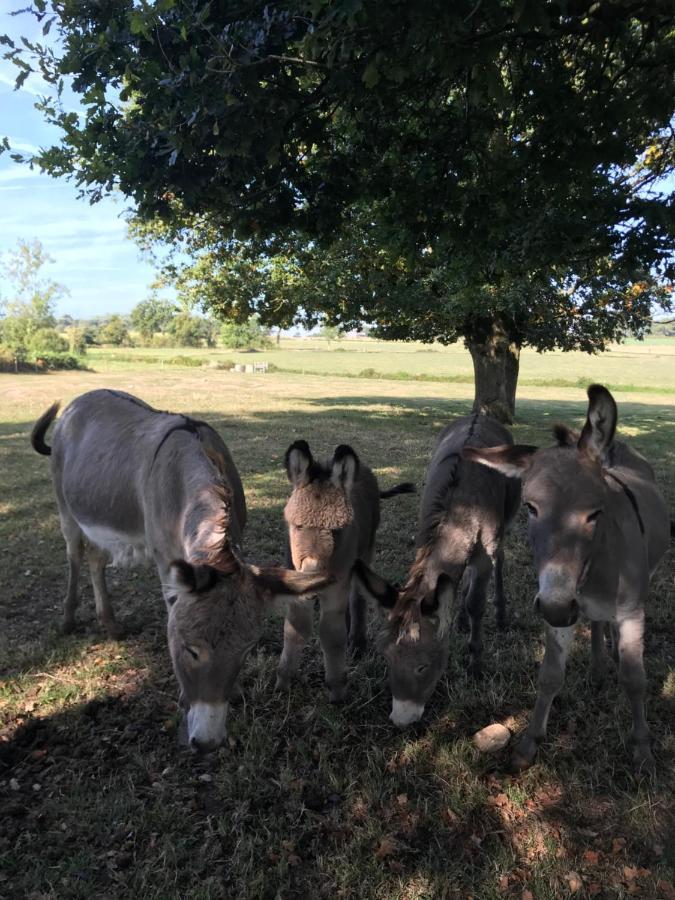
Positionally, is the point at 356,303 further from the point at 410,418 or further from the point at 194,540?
the point at 194,540

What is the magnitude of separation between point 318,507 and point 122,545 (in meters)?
1.73

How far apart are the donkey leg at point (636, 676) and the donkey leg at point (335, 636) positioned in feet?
5.78

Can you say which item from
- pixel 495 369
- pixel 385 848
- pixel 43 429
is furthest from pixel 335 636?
pixel 495 369

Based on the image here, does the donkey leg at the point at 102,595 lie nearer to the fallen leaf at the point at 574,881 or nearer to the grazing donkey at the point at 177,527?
the grazing donkey at the point at 177,527

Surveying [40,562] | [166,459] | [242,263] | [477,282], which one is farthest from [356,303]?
[166,459]

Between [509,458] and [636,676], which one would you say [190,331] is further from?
[636,676]

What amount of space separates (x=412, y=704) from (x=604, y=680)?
1.76 meters

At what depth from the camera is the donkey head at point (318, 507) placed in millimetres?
3521

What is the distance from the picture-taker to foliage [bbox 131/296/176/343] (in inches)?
4289

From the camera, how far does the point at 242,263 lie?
53.3 feet

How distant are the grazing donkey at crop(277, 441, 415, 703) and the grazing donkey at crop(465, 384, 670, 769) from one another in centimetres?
90

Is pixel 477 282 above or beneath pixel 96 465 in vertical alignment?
above

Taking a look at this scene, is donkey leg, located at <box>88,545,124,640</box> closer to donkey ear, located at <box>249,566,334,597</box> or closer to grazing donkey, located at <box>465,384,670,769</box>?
donkey ear, located at <box>249,566,334,597</box>

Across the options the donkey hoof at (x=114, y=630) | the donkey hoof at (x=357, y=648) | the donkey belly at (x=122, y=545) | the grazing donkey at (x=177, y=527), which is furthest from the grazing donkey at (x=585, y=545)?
the donkey hoof at (x=114, y=630)
